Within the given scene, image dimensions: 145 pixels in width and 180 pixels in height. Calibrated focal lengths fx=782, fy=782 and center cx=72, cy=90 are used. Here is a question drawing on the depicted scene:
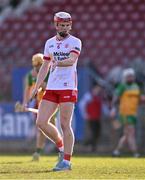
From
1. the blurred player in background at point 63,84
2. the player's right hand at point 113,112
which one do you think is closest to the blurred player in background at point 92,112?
the player's right hand at point 113,112

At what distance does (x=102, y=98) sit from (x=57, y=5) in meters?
5.39

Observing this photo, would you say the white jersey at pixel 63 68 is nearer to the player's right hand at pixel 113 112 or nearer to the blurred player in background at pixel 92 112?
the player's right hand at pixel 113 112

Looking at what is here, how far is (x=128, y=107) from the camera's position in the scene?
1897 cm

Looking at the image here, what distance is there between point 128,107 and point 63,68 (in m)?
7.42

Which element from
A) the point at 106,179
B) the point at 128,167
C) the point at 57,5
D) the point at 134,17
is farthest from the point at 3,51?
the point at 106,179

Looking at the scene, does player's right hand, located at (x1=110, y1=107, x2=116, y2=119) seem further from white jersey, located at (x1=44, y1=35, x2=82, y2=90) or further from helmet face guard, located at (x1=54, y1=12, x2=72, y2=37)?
helmet face guard, located at (x1=54, y1=12, x2=72, y2=37)

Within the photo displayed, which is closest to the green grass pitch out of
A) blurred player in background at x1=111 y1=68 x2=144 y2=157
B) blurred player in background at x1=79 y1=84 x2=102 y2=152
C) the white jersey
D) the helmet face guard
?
the white jersey

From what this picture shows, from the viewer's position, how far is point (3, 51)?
83.7 feet

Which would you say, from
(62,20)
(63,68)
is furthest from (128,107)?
(62,20)

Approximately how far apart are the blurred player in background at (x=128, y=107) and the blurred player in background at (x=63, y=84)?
7.04m

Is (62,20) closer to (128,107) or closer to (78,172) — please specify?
(78,172)

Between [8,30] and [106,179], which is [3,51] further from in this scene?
[106,179]

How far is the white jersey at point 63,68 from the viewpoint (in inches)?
460

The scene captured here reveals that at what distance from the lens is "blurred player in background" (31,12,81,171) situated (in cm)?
1160
